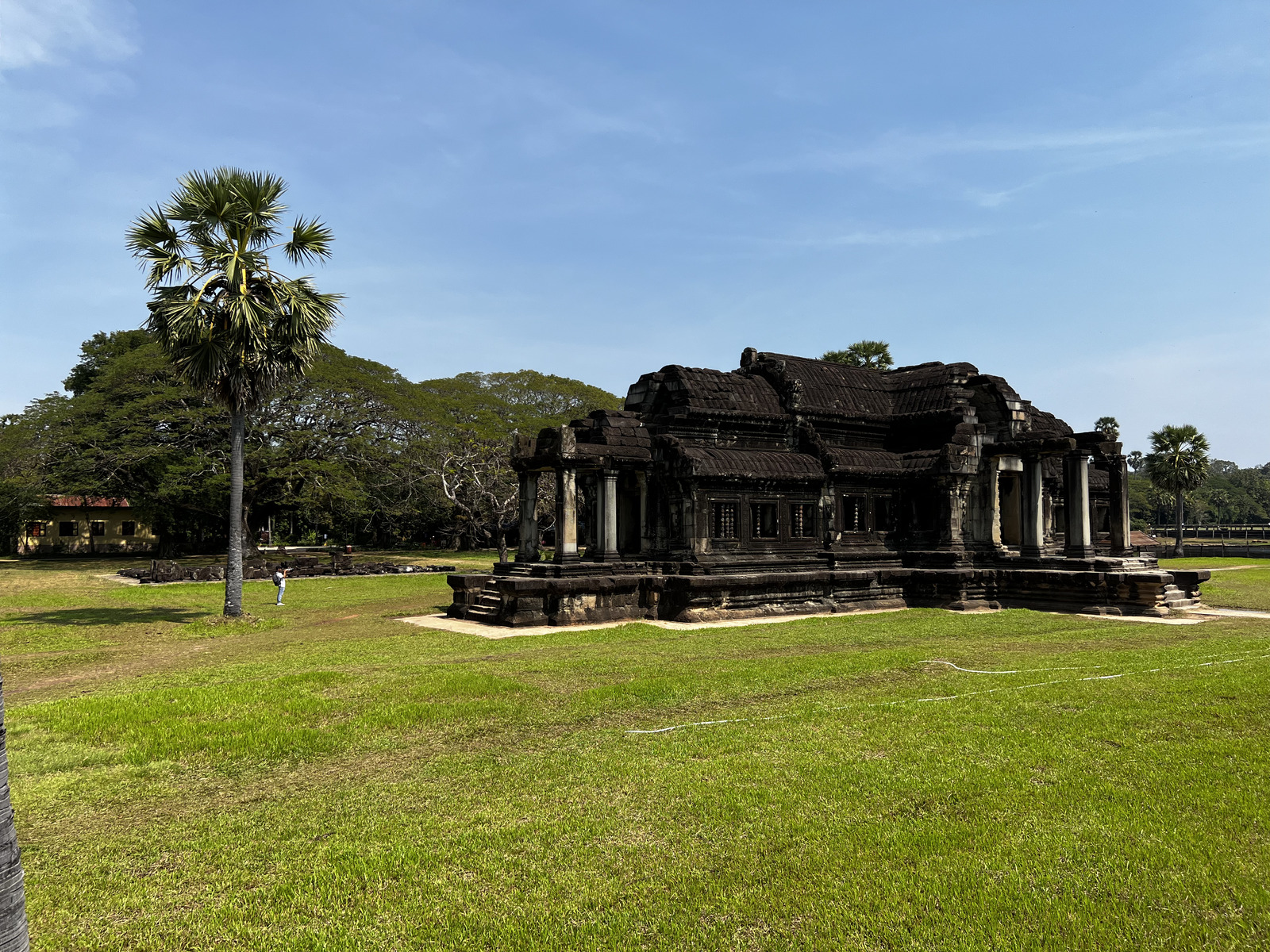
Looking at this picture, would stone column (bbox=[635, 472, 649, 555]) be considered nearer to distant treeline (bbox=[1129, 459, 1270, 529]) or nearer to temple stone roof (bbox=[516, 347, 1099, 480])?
temple stone roof (bbox=[516, 347, 1099, 480])

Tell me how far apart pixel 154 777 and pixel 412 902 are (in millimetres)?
3674

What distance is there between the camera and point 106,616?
784 inches

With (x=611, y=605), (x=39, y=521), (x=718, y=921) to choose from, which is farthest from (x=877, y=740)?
(x=39, y=521)

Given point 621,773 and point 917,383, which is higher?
point 917,383

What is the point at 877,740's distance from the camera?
24.8ft

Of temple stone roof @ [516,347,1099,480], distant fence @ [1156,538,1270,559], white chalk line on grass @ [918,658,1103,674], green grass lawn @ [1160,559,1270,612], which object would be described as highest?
temple stone roof @ [516,347,1099,480]

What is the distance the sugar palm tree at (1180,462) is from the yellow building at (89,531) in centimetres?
6279

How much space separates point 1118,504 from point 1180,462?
32221 mm

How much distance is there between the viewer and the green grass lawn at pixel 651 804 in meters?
4.31

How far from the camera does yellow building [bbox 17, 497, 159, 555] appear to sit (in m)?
53.0

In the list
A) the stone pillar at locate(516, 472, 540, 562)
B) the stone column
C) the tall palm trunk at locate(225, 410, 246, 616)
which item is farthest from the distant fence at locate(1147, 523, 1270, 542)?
the tall palm trunk at locate(225, 410, 246, 616)

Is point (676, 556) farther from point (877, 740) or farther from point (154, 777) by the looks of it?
point (154, 777)

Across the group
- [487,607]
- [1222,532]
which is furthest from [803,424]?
[1222,532]

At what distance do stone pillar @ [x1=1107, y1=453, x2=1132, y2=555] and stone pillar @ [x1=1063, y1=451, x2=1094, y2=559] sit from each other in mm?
948
